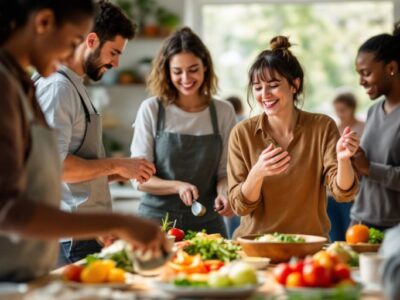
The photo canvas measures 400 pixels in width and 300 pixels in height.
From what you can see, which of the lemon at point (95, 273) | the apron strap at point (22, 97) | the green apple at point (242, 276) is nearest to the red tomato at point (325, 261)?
the green apple at point (242, 276)

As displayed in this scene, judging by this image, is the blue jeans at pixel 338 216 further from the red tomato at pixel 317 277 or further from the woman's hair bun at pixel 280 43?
the red tomato at pixel 317 277

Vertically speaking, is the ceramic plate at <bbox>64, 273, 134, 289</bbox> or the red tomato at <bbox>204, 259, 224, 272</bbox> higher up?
the ceramic plate at <bbox>64, 273, 134, 289</bbox>

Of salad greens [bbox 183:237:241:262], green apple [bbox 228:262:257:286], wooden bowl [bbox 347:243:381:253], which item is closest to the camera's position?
green apple [bbox 228:262:257:286]

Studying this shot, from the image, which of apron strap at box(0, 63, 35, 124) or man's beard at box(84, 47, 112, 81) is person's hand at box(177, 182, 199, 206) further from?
apron strap at box(0, 63, 35, 124)

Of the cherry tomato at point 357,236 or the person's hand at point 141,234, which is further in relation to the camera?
the cherry tomato at point 357,236

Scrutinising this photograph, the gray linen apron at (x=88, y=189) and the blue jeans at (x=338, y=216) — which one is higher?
the gray linen apron at (x=88, y=189)

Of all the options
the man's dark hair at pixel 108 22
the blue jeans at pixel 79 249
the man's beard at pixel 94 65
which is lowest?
the blue jeans at pixel 79 249

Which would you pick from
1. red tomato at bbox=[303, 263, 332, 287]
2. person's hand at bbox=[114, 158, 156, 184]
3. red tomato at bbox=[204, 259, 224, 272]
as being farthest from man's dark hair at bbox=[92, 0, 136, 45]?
red tomato at bbox=[303, 263, 332, 287]

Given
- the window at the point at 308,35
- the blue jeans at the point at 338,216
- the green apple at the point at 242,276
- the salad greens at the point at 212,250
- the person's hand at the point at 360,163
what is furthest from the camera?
the window at the point at 308,35

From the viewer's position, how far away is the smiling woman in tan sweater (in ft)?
10.2

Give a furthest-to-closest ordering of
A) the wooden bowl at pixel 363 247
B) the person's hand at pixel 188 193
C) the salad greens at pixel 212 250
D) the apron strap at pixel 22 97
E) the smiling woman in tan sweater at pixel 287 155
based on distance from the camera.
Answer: the person's hand at pixel 188 193, the smiling woman in tan sweater at pixel 287 155, the wooden bowl at pixel 363 247, the salad greens at pixel 212 250, the apron strap at pixel 22 97

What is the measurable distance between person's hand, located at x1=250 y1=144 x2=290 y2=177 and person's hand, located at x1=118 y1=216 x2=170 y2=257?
102 centimetres

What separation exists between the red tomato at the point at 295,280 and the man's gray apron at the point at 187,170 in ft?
5.57

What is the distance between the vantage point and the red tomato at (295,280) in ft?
6.53
